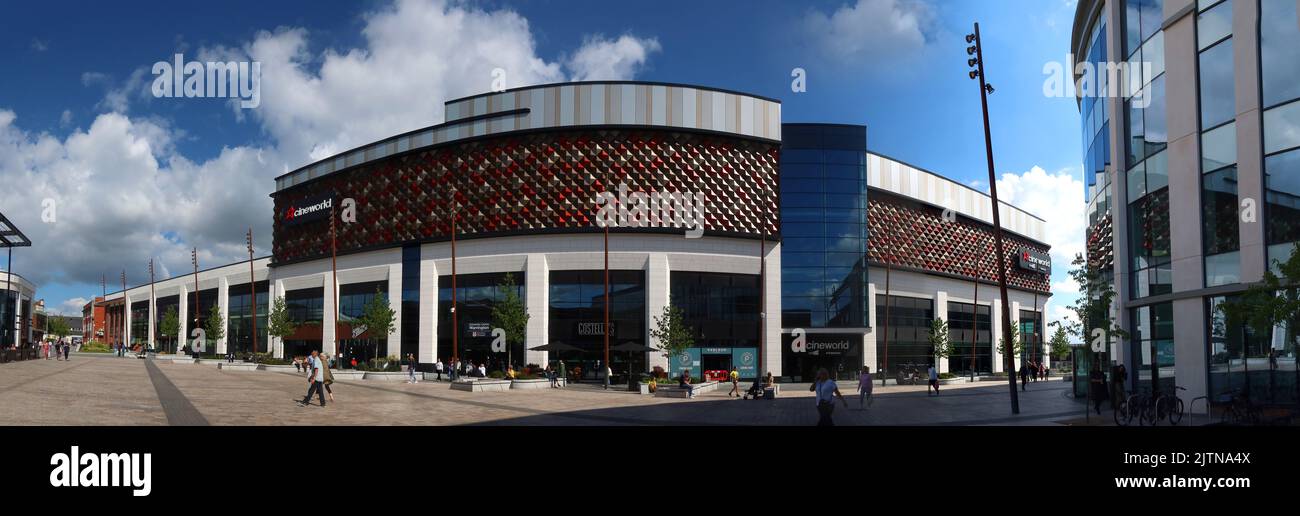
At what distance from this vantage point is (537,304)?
156ft

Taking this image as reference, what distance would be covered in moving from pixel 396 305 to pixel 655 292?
20.2 meters

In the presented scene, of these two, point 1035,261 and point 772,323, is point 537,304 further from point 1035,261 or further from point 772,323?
point 1035,261

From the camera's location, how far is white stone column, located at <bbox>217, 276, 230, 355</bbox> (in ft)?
239

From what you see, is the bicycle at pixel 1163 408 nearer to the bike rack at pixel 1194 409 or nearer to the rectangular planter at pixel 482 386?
the bike rack at pixel 1194 409

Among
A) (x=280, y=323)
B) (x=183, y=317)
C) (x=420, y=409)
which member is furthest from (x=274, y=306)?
(x=420, y=409)

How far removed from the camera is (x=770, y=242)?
49.7 metres

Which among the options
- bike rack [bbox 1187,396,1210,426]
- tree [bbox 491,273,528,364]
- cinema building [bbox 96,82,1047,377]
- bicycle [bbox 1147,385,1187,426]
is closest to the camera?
bicycle [bbox 1147,385,1187,426]

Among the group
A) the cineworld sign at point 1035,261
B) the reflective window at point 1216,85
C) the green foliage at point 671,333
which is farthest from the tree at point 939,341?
the reflective window at point 1216,85

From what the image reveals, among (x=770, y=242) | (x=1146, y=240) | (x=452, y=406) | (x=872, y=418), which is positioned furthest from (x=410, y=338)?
(x=1146, y=240)

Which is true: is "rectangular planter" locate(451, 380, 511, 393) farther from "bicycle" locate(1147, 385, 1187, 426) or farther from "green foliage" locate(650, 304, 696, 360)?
"bicycle" locate(1147, 385, 1187, 426)

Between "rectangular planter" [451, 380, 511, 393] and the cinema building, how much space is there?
7.71 metres

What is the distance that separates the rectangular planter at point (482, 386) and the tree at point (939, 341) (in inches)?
1438

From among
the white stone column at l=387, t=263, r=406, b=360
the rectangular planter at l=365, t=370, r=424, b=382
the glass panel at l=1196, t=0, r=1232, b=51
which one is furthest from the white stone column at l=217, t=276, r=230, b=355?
the glass panel at l=1196, t=0, r=1232, b=51
